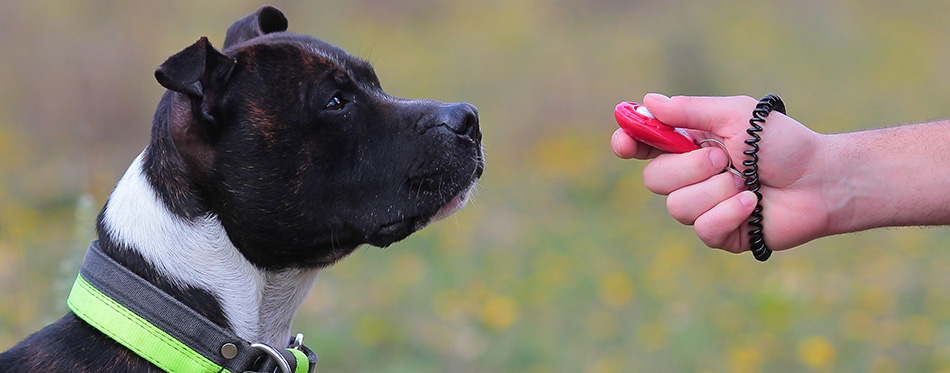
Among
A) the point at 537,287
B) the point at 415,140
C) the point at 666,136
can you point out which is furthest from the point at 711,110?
the point at 537,287

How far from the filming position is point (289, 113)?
9.81 ft

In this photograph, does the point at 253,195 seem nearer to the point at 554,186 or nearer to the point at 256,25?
the point at 256,25

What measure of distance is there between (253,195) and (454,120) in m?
0.74

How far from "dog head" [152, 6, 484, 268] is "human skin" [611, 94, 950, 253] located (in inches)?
31.8

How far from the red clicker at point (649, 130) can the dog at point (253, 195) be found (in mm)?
598

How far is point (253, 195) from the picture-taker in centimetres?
292

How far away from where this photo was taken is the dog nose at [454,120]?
10.3ft

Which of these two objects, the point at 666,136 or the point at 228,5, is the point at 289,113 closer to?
the point at 666,136

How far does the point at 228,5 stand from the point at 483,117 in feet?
13.9

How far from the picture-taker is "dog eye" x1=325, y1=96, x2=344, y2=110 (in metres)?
3.09

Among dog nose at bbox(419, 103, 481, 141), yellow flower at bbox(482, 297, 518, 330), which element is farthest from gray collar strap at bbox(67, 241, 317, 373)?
yellow flower at bbox(482, 297, 518, 330)

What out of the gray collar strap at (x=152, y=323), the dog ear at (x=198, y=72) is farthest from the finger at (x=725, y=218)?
the dog ear at (x=198, y=72)

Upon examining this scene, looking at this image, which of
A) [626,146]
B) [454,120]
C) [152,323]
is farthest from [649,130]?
[152,323]

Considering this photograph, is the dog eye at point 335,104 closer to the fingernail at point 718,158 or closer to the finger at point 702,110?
the finger at point 702,110
